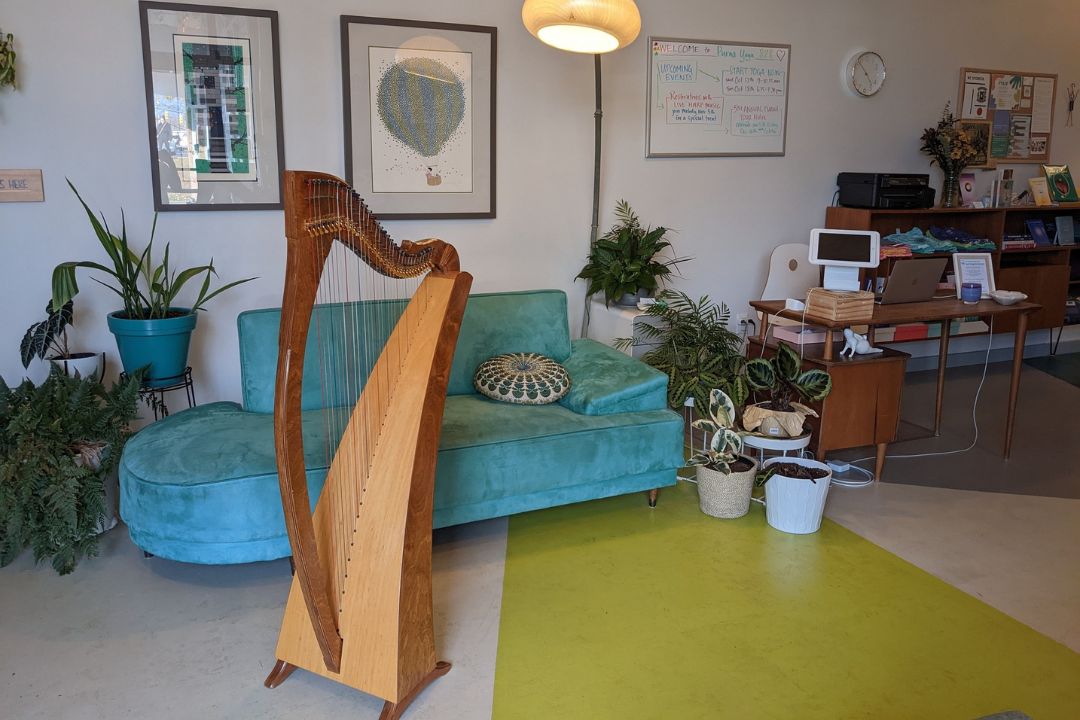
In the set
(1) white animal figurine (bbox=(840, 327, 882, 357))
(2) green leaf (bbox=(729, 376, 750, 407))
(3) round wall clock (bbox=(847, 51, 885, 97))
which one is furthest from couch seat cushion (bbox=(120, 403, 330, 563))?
(3) round wall clock (bbox=(847, 51, 885, 97))

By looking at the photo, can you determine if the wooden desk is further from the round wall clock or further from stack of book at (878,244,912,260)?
the round wall clock

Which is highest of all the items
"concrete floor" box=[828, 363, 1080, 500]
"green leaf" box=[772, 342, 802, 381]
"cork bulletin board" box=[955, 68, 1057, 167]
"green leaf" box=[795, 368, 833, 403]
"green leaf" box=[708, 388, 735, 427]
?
"cork bulletin board" box=[955, 68, 1057, 167]

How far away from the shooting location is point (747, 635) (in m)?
2.36

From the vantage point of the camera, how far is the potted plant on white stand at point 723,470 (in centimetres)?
307

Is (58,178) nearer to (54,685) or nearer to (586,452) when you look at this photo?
(54,685)

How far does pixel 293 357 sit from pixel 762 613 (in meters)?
1.71

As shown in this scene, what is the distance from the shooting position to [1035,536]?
9.78 feet

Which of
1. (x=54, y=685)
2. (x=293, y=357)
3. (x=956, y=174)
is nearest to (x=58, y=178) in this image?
(x=54, y=685)

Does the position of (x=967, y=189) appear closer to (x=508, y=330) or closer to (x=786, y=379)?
(x=786, y=379)

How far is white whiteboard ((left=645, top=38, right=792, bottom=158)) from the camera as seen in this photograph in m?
4.11

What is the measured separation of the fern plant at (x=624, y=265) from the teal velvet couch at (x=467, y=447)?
376 mm

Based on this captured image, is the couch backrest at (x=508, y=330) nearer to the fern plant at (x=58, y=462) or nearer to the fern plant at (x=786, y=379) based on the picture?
the fern plant at (x=786, y=379)

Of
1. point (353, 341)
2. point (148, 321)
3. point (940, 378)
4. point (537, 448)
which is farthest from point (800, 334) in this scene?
point (148, 321)

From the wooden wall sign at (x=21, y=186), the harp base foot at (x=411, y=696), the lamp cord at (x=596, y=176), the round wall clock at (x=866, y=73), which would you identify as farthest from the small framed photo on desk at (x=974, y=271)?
the wooden wall sign at (x=21, y=186)
